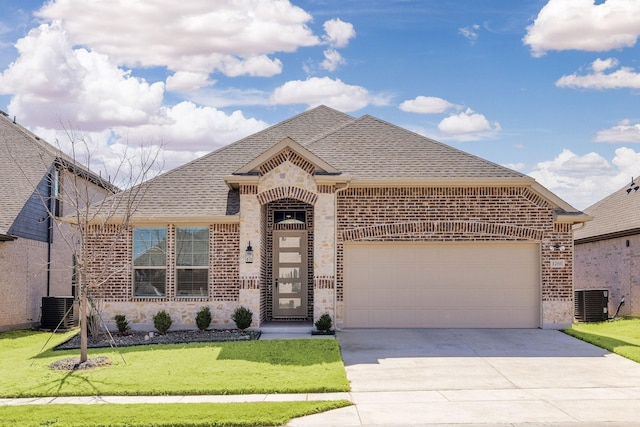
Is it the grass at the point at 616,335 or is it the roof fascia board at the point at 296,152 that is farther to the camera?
the roof fascia board at the point at 296,152

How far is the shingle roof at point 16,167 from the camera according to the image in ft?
70.5

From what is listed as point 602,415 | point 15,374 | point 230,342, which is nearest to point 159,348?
point 230,342

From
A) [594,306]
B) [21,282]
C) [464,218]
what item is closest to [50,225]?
[21,282]

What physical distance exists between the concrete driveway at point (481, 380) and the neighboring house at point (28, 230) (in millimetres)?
10132

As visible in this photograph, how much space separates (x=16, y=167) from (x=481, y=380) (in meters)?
17.2

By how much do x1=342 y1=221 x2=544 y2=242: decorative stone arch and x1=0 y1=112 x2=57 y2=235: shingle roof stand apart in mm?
9802

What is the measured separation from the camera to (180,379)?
12523 mm

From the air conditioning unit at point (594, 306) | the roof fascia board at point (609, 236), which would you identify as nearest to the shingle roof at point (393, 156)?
the air conditioning unit at point (594, 306)

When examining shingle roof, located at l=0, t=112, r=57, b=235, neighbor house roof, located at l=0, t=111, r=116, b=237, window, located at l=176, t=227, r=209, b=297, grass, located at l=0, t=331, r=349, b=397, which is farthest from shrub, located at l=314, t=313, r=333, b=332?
shingle roof, located at l=0, t=112, r=57, b=235

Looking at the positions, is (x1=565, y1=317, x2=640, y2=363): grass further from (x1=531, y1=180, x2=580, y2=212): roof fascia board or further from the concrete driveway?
(x1=531, y1=180, x2=580, y2=212): roof fascia board

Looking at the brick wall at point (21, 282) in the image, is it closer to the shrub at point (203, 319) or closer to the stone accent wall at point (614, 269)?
the shrub at point (203, 319)

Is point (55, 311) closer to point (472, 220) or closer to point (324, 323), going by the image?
point (324, 323)

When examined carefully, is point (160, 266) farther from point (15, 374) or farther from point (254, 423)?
point (254, 423)

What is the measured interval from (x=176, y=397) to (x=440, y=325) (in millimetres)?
9242
